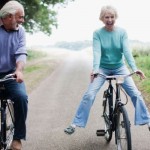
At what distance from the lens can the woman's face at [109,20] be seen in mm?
6414

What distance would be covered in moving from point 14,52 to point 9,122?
896 mm

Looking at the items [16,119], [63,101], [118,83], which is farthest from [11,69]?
[63,101]

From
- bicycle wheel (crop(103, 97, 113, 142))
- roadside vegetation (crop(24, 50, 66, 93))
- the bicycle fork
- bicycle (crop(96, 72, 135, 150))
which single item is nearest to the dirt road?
bicycle wheel (crop(103, 97, 113, 142))

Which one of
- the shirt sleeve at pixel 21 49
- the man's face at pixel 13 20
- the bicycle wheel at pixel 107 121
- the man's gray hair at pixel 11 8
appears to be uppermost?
the man's gray hair at pixel 11 8

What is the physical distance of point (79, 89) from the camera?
49.6 feet

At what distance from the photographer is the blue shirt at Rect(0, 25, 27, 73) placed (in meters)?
5.55

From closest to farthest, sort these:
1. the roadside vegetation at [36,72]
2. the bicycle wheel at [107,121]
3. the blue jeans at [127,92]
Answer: the blue jeans at [127,92], the bicycle wheel at [107,121], the roadside vegetation at [36,72]

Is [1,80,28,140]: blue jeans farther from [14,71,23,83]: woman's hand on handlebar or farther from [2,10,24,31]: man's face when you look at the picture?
[2,10,24,31]: man's face

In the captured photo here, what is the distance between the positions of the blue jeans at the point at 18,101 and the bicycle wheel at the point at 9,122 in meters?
0.11

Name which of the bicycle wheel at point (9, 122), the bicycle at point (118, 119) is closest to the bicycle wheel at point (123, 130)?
the bicycle at point (118, 119)

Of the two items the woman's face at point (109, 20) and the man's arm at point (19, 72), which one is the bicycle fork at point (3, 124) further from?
the woman's face at point (109, 20)

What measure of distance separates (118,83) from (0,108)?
5.44ft

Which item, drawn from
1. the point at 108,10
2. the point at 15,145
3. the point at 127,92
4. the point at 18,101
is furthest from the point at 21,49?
the point at 127,92

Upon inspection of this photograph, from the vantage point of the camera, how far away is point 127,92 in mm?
6484
